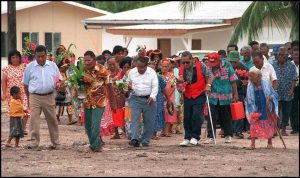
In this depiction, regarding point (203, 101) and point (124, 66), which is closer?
point (203, 101)

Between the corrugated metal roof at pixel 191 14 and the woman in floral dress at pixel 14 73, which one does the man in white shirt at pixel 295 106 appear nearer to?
the woman in floral dress at pixel 14 73

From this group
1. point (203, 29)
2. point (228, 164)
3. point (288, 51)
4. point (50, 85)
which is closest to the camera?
point (228, 164)

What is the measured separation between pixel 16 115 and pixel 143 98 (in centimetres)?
222

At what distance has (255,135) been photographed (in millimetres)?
16047

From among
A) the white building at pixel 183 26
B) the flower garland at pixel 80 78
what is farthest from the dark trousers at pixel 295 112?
the white building at pixel 183 26

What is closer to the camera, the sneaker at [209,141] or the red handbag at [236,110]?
the red handbag at [236,110]

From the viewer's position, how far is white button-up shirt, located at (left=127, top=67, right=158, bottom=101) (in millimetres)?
15922

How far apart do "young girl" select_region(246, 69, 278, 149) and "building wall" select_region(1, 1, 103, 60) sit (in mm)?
28658

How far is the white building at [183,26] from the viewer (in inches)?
1309

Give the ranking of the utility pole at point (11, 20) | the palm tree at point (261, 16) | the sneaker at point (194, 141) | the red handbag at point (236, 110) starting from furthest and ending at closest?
the utility pole at point (11, 20)
the palm tree at point (261, 16)
the red handbag at point (236, 110)
the sneaker at point (194, 141)

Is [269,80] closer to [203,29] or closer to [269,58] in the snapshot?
[269,58]

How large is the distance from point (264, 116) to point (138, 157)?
276cm

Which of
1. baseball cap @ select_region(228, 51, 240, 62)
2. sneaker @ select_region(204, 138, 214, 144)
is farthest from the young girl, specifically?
baseball cap @ select_region(228, 51, 240, 62)

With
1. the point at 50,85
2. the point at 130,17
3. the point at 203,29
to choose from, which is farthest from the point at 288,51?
the point at 130,17
